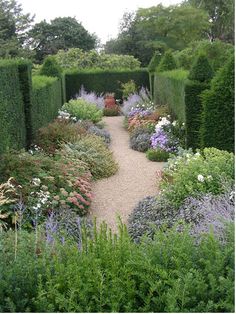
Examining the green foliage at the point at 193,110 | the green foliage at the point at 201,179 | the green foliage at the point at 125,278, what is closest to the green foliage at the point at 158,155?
the green foliage at the point at 193,110

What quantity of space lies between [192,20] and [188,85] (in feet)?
98.3

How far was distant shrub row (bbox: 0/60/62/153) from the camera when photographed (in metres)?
8.61

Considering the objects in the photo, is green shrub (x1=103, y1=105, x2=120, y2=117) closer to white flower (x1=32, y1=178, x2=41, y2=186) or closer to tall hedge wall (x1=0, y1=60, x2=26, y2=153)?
tall hedge wall (x1=0, y1=60, x2=26, y2=153)

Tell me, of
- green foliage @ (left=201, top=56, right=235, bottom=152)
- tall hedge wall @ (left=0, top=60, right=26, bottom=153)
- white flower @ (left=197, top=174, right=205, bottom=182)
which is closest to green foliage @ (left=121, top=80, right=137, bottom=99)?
tall hedge wall @ (left=0, top=60, right=26, bottom=153)

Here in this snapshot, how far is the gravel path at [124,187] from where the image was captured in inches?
296

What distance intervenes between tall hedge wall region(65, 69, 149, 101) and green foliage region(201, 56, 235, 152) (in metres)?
17.5

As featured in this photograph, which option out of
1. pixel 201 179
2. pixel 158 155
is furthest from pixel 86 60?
pixel 201 179

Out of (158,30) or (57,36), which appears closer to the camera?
(158,30)

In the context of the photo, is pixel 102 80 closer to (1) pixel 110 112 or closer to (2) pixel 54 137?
(1) pixel 110 112

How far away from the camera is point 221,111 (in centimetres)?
891

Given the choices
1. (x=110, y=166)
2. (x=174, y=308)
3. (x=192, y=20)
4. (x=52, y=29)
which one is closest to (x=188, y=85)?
(x=110, y=166)

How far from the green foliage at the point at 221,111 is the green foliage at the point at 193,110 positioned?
1113 millimetres

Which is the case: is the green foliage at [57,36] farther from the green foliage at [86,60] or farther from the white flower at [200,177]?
the white flower at [200,177]

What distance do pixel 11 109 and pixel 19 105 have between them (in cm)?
91
